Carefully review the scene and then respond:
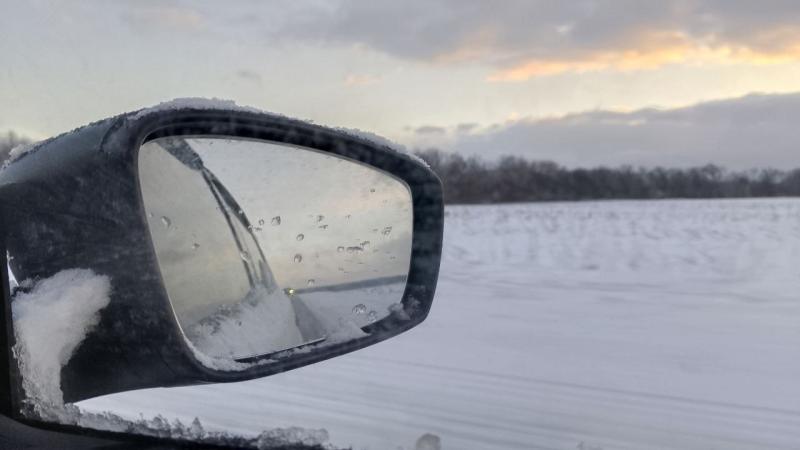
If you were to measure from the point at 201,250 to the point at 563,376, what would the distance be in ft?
12.5

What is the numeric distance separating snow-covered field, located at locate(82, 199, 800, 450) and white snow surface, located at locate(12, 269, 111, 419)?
1.69 meters

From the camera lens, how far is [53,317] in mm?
1705

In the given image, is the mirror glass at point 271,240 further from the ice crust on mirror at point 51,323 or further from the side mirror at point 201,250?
the ice crust on mirror at point 51,323

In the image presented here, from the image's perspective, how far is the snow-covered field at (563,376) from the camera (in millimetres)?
4109

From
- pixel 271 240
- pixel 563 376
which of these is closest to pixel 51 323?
pixel 271 240

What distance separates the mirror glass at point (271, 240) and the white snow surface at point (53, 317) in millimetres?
307

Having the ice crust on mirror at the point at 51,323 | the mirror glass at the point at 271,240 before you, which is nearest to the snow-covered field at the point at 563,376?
the mirror glass at the point at 271,240

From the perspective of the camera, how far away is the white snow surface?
5.59 ft

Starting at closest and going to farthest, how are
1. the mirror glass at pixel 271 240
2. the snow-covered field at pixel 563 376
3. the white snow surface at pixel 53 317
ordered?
1. the white snow surface at pixel 53 317
2. the mirror glass at pixel 271 240
3. the snow-covered field at pixel 563 376

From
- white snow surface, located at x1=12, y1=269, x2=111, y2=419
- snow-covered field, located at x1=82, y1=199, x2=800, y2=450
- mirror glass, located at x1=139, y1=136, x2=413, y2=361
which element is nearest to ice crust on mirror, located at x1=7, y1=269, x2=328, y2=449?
white snow surface, located at x1=12, y1=269, x2=111, y2=419

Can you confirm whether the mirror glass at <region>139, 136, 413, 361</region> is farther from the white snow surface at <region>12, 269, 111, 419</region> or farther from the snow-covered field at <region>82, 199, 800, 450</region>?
the snow-covered field at <region>82, 199, 800, 450</region>

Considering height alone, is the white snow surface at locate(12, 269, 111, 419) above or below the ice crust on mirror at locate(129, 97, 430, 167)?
below

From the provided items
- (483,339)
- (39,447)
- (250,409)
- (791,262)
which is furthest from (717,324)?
(39,447)

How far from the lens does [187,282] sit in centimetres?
217
